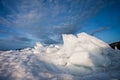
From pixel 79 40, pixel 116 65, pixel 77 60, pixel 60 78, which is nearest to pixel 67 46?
pixel 79 40

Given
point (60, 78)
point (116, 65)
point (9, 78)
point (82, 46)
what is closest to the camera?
point (9, 78)

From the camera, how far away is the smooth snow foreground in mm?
4719

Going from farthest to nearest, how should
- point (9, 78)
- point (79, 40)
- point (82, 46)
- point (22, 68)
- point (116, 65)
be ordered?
1. point (79, 40)
2. point (82, 46)
3. point (116, 65)
4. point (22, 68)
5. point (9, 78)

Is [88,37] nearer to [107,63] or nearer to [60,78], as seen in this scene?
[107,63]

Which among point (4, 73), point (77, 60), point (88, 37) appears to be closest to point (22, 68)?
point (4, 73)

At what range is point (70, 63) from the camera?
7016 mm

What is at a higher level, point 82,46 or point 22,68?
point 82,46

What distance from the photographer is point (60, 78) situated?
4551 mm

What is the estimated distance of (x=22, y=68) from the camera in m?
5.11

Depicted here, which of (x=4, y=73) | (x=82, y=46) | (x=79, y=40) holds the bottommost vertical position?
(x=4, y=73)

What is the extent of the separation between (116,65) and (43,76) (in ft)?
14.3

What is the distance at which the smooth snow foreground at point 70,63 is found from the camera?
186 inches

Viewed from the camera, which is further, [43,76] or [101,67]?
[101,67]

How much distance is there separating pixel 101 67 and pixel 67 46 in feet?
9.04
